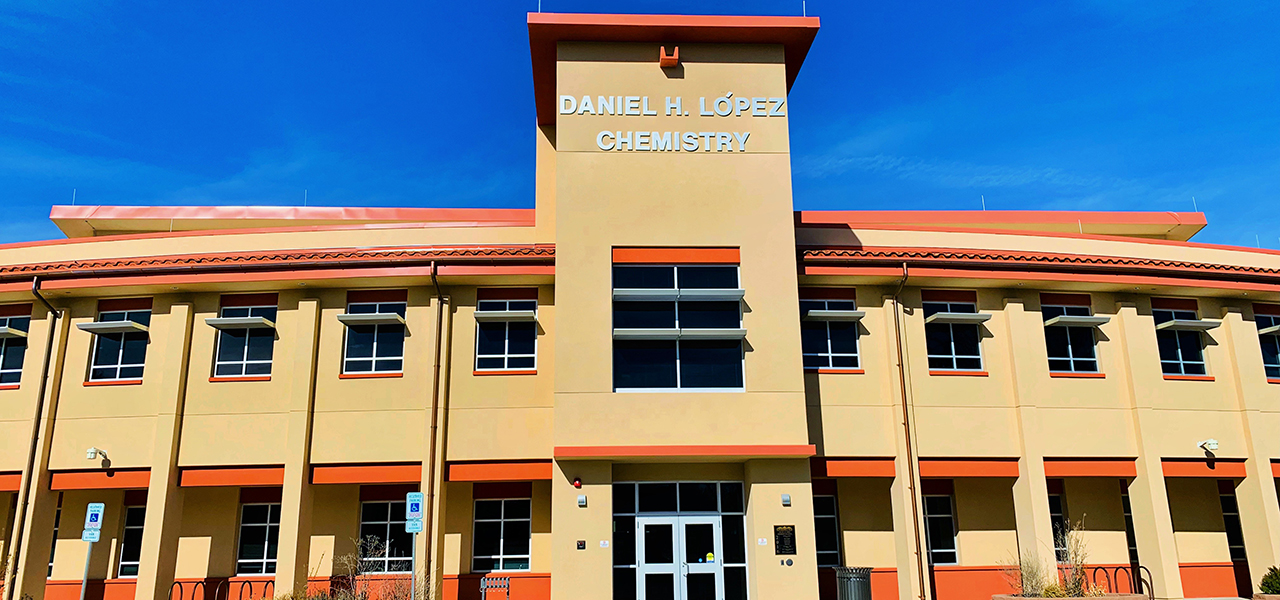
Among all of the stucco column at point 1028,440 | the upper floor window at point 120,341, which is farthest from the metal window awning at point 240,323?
the stucco column at point 1028,440

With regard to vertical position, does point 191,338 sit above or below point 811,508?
above

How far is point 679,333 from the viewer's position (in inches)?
688

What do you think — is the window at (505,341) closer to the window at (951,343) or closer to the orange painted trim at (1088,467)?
the window at (951,343)

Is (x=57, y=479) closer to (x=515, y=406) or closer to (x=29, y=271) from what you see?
(x=29, y=271)

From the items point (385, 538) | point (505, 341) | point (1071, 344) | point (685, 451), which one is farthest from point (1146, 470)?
point (385, 538)

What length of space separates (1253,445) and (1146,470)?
2.78m

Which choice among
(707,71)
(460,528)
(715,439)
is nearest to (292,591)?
(460,528)

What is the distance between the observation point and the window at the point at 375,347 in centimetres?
1886

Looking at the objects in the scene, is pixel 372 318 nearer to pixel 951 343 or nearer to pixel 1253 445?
pixel 951 343

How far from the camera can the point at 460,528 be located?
18.7 meters

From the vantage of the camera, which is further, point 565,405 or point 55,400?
point 55,400

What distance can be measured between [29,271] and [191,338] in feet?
12.6

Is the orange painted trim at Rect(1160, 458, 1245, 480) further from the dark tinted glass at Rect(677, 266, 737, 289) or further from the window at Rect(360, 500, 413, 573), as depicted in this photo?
the window at Rect(360, 500, 413, 573)

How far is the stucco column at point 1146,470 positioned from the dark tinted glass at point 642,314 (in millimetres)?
10386
